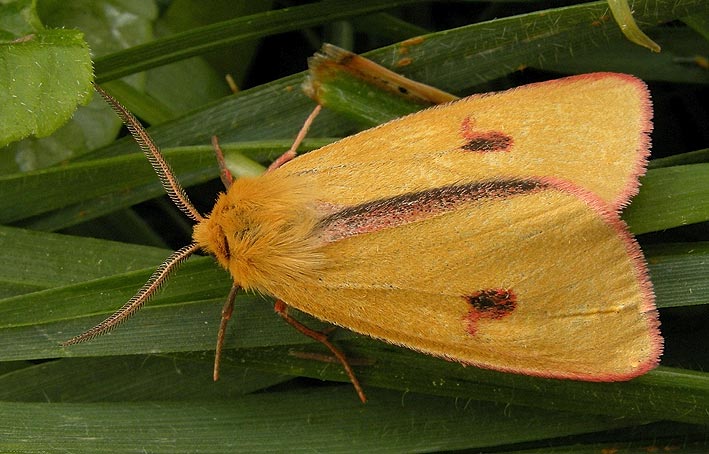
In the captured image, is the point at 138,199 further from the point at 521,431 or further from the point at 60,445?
the point at 521,431

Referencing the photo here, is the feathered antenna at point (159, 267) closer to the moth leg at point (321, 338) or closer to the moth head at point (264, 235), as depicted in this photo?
the moth head at point (264, 235)

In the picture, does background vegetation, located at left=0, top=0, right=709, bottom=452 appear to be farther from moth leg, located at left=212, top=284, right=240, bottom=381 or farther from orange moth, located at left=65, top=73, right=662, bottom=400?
orange moth, located at left=65, top=73, right=662, bottom=400

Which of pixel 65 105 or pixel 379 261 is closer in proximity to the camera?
pixel 379 261

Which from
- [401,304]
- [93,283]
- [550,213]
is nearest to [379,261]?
[401,304]

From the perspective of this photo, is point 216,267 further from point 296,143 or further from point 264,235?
point 296,143

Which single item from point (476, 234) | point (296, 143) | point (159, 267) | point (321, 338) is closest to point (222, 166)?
point (296, 143)

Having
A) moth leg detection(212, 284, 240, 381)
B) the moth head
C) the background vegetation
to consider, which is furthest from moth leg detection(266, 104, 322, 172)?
moth leg detection(212, 284, 240, 381)
